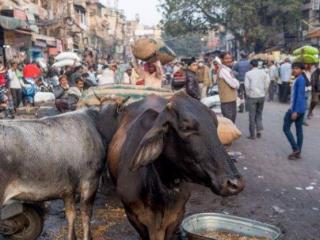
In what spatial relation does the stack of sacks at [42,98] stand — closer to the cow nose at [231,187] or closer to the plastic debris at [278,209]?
the plastic debris at [278,209]

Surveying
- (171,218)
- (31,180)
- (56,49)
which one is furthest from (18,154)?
(56,49)

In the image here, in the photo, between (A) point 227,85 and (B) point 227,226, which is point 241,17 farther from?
(B) point 227,226

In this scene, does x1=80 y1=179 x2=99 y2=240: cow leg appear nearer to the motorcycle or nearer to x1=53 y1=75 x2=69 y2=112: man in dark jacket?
the motorcycle

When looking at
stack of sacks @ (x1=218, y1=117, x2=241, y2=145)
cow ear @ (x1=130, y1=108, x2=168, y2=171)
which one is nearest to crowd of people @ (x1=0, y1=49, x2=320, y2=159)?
stack of sacks @ (x1=218, y1=117, x2=241, y2=145)

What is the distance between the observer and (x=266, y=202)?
6.36 meters

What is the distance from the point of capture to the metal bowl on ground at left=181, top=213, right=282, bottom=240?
4457mm

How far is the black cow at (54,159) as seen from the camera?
3471 millimetres

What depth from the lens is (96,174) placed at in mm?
4109

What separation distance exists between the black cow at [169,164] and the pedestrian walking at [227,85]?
18.2 feet

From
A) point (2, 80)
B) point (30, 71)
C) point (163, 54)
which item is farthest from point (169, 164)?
point (30, 71)

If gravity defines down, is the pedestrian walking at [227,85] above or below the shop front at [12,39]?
below

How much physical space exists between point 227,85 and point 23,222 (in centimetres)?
584

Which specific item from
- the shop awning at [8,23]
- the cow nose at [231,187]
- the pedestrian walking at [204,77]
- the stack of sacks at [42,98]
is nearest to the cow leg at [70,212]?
the cow nose at [231,187]

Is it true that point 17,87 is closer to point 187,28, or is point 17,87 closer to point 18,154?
point 18,154
